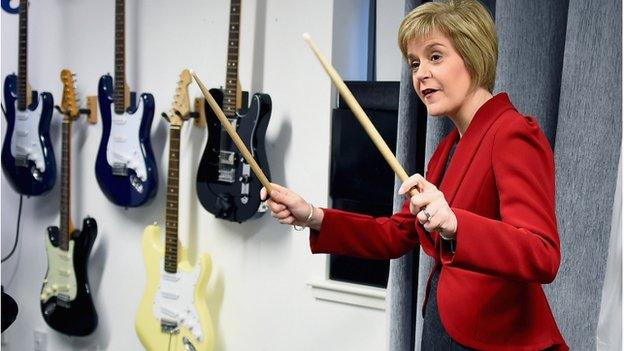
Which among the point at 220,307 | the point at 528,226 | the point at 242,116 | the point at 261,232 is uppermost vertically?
the point at 242,116

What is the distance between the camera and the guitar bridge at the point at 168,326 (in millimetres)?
2207

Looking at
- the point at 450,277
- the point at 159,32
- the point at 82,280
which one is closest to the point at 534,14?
the point at 450,277

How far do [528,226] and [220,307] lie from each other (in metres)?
1.54

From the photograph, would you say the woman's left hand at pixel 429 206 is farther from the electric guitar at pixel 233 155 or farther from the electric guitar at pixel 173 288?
the electric guitar at pixel 173 288

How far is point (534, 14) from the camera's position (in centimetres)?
148

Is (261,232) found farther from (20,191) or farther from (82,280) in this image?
(20,191)

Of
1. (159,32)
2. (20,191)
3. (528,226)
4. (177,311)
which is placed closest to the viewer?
(528,226)

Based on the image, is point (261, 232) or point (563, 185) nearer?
point (563, 185)

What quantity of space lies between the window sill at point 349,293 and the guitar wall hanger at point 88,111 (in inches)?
39.1

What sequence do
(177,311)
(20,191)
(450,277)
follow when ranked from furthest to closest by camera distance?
1. (20,191)
2. (177,311)
3. (450,277)

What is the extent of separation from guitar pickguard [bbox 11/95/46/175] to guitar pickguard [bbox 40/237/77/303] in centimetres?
28

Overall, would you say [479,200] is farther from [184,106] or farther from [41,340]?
[41,340]

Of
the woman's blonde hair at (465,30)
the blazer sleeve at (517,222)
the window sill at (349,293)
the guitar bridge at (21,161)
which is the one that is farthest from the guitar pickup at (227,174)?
the blazer sleeve at (517,222)

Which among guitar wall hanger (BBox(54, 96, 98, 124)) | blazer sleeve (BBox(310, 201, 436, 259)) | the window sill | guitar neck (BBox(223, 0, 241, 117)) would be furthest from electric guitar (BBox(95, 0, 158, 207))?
blazer sleeve (BBox(310, 201, 436, 259))
